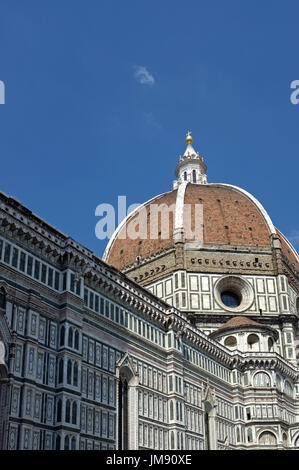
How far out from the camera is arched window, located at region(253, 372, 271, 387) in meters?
63.3

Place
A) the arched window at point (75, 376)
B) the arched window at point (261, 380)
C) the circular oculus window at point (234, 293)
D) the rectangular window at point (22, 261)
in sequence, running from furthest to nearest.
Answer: the circular oculus window at point (234, 293), the arched window at point (261, 380), the arched window at point (75, 376), the rectangular window at point (22, 261)

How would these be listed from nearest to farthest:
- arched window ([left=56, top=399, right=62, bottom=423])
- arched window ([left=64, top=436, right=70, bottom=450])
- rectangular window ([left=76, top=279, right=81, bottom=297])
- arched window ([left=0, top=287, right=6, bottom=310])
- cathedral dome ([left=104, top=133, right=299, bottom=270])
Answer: arched window ([left=0, top=287, right=6, bottom=310]), arched window ([left=64, top=436, right=70, bottom=450]), arched window ([left=56, top=399, right=62, bottom=423]), rectangular window ([left=76, top=279, right=81, bottom=297]), cathedral dome ([left=104, top=133, right=299, bottom=270])

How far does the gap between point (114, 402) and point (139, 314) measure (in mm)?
8540

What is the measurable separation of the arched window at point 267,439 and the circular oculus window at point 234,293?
1680 centimetres

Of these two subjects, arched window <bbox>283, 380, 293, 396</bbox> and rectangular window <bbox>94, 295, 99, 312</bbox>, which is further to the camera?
arched window <bbox>283, 380, 293, 396</bbox>

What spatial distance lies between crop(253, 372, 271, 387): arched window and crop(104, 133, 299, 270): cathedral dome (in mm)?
19354

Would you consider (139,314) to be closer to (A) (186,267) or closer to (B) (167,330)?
(B) (167,330)

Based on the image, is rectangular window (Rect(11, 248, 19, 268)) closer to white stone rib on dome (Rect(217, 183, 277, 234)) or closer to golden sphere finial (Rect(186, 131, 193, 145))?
white stone rib on dome (Rect(217, 183, 277, 234))

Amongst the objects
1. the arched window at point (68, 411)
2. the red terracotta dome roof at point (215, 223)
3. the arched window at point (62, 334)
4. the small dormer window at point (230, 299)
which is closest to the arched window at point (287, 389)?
the small dormer window at point (230, 299)

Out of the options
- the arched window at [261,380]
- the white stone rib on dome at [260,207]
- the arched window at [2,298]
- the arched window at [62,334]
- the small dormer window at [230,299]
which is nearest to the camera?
the arched window at [2,298]

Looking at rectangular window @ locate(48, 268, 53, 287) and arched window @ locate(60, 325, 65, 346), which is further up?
rectangular window @ locate(48, 268, 53, 287)

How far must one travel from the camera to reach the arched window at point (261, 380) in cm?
6328

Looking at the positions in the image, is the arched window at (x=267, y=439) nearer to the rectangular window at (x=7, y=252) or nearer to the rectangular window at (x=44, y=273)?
the rectangular window at (x=44, y=273)

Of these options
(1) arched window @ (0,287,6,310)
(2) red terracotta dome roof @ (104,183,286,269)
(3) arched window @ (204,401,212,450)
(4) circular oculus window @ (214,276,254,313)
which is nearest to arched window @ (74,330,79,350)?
(1) arched window @ (0,287,6,310)
